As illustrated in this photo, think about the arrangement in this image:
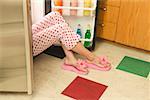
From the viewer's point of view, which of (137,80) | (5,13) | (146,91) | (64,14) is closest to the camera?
(5,13)

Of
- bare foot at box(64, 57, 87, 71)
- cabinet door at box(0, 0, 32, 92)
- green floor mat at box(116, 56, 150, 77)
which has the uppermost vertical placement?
cabinet door at box(0, 0, 32, 92)

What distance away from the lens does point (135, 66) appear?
1.96 m

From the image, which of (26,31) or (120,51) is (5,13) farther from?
(120,51)

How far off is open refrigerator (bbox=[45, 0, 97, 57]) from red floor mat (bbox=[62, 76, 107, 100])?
0.47 metres

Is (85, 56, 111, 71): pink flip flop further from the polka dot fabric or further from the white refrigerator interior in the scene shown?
the white refrigerator interior

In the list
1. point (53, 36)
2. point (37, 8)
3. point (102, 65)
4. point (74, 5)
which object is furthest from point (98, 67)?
point (37, 8)

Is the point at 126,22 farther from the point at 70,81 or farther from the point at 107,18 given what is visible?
the point at 70,81

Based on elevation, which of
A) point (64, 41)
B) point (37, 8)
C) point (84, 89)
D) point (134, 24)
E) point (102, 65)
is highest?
point (37, 8)

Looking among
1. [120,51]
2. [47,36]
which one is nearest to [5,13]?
[47,36]

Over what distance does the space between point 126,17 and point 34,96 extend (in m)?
1.06

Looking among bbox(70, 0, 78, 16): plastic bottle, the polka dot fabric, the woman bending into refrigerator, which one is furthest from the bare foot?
bbox(70, 0, 78, 16): plastic bottle

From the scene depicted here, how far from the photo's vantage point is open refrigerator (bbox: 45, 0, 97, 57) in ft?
6.37

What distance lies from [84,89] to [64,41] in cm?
40

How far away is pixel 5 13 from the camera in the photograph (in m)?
1.25
